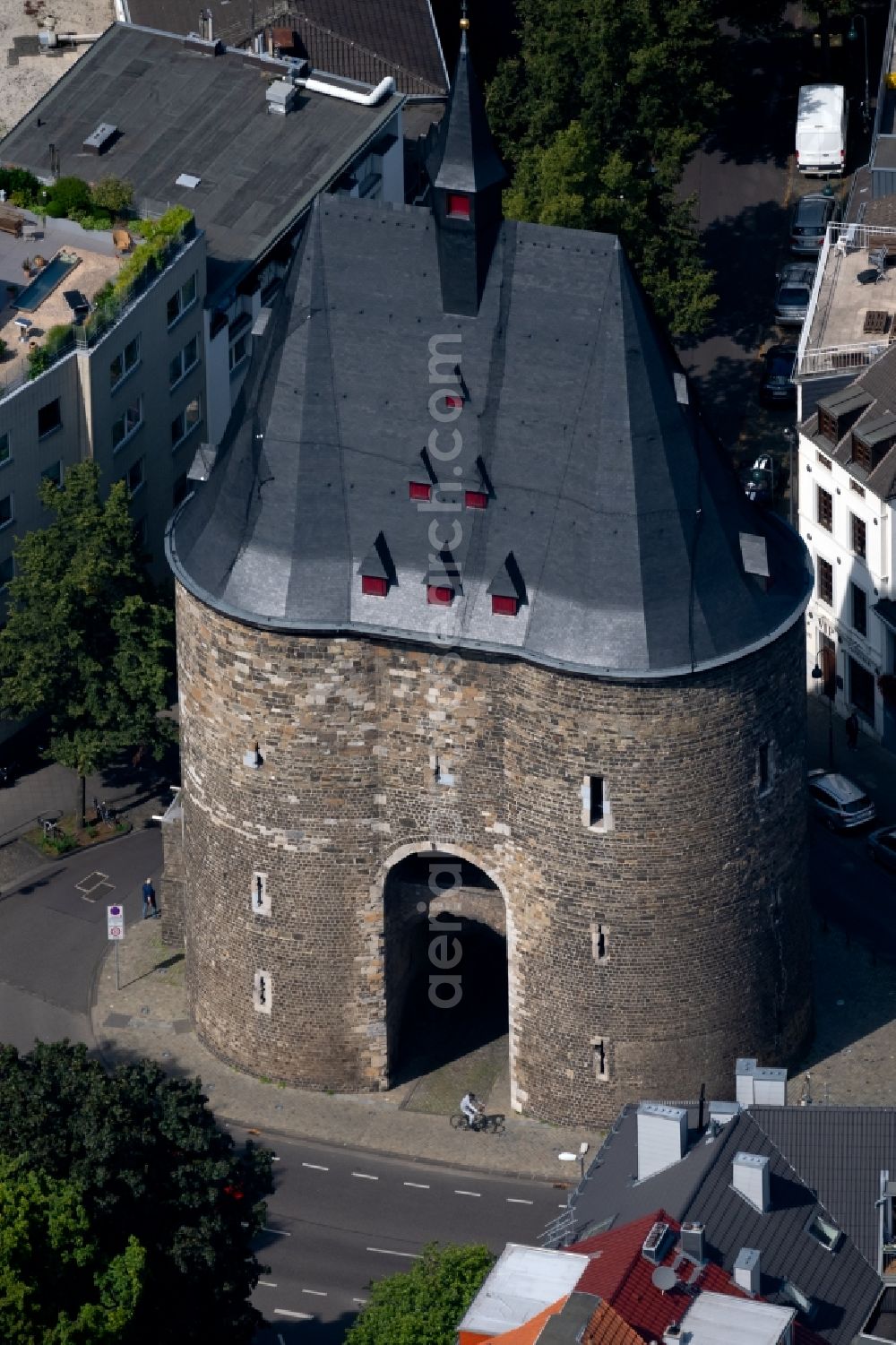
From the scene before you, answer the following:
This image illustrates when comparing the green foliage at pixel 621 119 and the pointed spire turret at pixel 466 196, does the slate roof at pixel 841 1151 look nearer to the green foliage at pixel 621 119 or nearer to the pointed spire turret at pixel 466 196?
the pointed spire turret at pixel 466 196

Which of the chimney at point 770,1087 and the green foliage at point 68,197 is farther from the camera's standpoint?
the green foliage at point 68,197

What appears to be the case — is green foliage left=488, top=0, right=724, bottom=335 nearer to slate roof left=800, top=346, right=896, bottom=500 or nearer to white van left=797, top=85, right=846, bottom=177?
white van left=797, top=85, right=846, bottom=177

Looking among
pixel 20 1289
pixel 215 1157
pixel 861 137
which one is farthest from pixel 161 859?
pixel 861 137

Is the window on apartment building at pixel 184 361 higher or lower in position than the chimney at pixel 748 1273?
higher

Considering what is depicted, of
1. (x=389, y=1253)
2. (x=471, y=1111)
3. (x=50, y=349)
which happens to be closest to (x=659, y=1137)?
(x=389, y=1253)

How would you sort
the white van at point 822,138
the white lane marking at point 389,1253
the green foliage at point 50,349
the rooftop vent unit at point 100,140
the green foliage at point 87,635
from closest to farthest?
the white lane marking at point 389,1253 → the green foliage at point 87,635 → the green foliage at point 50,349 → the rooftop vent unit at point 100,140 → the white van at point 822,138

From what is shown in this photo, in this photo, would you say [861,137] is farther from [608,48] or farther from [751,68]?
[608,48]

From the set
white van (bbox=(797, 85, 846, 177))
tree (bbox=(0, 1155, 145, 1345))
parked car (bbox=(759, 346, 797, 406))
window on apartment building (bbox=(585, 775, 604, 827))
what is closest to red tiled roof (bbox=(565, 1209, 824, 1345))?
tree (bbox=(0, 1155, 145, 1345))

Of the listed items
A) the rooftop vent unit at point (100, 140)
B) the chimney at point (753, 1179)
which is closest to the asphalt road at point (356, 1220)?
the chimney at point (753, 1179)
